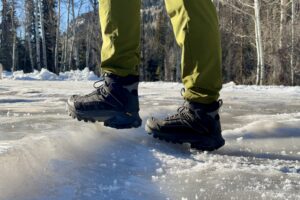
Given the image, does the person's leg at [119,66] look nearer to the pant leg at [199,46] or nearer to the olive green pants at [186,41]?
the olive green pants at [186,41]

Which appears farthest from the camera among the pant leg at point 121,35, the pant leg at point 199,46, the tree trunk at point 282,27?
the tree trunk at point 282,27

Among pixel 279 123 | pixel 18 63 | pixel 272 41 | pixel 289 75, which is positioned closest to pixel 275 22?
pixel 272 41

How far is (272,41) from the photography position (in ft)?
59.7

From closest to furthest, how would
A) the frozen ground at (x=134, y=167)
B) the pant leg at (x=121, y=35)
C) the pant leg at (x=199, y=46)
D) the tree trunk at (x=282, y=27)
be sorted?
the frozen ground at (x=134, y=167), the pant leg at (x=199, y=46), the pant leg at (x=121, y=35), the tree trunk at (x=282, y=27)

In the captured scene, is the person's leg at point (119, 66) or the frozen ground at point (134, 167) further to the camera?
the person's leg at point (119, 66)

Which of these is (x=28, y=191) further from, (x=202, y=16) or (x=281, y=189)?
(x=202, y=16)

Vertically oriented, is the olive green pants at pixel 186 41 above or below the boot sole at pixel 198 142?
above

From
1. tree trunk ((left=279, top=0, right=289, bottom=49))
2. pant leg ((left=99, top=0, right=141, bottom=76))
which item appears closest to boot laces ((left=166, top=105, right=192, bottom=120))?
pant leg ((left=99, top=0, right=141, bottom=76))

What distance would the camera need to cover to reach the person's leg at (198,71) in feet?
5.20

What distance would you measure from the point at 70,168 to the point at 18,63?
34312 mm

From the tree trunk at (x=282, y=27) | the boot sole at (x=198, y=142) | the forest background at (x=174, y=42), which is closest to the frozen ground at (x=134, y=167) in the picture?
the boot sole at (x=198, y=142)

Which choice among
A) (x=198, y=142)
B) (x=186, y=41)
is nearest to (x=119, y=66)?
(x=186, y=41)

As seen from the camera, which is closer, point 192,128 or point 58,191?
point 58,191

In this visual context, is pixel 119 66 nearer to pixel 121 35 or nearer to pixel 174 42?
pixel 121 35
